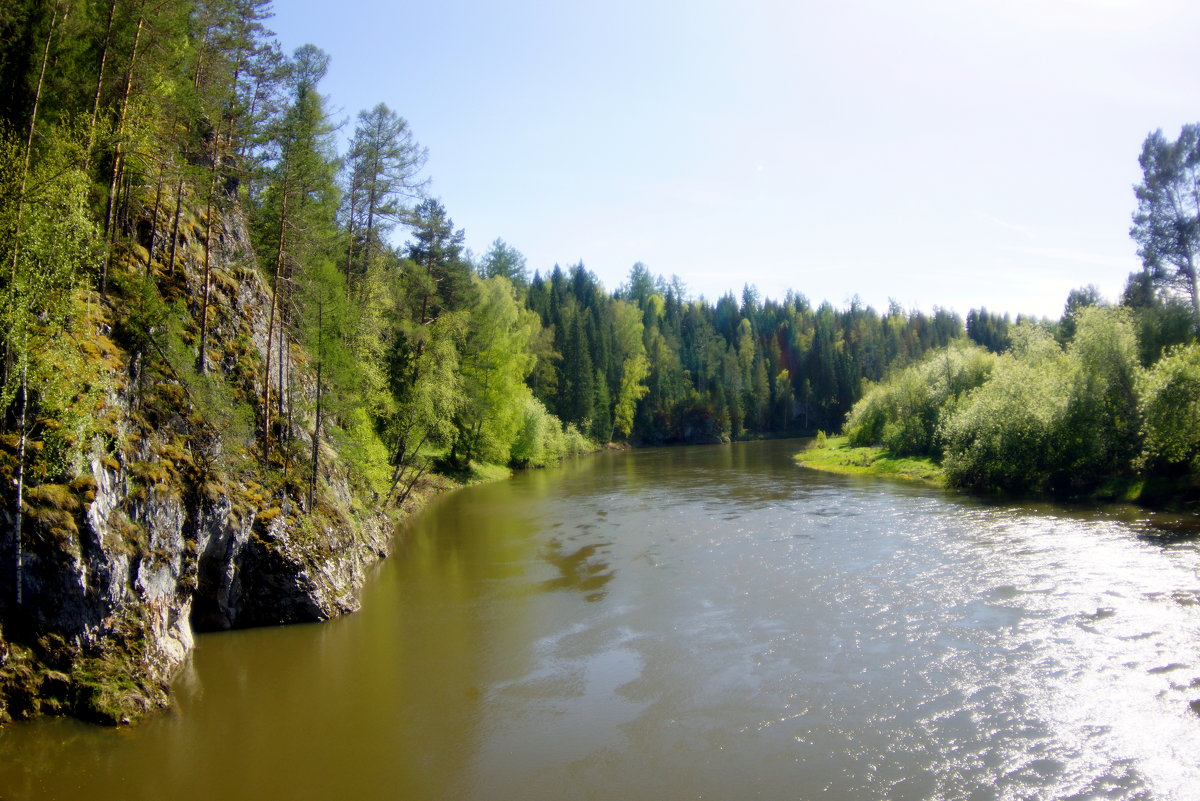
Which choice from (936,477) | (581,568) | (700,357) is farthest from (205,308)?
(700,357)

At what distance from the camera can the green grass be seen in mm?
41972

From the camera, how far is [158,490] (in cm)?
1384

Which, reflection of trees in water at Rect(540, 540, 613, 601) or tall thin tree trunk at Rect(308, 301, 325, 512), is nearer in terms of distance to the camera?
tall thin tree trunk at Rect(308, 301, 325, 512)

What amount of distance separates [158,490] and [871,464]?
150 feet

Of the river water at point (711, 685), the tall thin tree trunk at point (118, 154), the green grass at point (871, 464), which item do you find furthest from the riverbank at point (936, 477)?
the tall thin tree trunk at point (118, 154)

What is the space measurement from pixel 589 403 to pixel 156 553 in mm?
64834

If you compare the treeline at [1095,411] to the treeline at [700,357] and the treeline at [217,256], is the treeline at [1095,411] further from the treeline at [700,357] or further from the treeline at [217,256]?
the treeline at [700,357]

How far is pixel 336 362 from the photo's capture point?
23.7 metres

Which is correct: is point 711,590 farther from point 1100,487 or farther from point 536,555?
point 1100,487

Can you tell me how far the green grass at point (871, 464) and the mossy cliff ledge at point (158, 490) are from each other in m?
33.5

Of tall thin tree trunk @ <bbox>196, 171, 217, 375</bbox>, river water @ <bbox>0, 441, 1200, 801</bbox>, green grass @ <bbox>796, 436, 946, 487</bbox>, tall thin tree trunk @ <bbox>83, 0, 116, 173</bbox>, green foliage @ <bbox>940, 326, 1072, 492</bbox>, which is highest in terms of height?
tall thin tree trunk @ <bbox>83, 0, 116, 173</bbox>

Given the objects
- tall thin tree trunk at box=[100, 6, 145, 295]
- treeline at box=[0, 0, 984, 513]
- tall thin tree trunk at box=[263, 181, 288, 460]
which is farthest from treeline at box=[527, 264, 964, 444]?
tall thin tree trunk at box=[100, 6, 145, 295]

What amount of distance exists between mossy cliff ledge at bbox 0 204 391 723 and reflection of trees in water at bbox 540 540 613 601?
20.4ft

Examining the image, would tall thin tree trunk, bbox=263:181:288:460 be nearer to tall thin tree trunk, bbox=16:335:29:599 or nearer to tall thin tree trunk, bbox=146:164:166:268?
tall thin tree trunk, bbox=146:164:166:268
